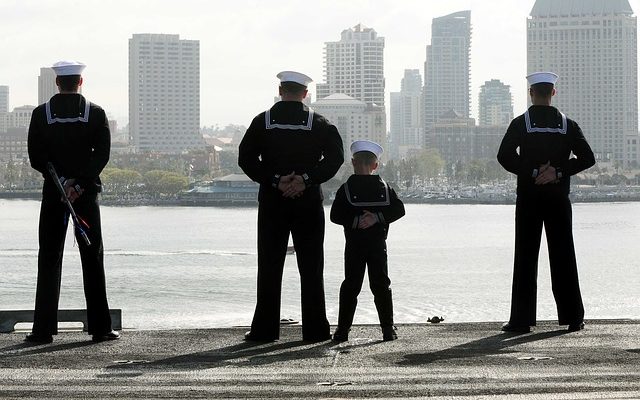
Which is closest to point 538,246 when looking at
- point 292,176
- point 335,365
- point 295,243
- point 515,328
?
point 515,328

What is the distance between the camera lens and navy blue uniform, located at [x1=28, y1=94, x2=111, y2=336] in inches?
416

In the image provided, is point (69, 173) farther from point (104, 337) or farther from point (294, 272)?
point (294, 272)

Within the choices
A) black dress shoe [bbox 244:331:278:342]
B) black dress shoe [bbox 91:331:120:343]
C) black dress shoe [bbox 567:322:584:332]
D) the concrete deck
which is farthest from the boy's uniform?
black dress shoe [bbox 91:331:120:343]

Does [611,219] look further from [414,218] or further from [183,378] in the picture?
[183,378]

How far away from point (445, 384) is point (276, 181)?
2853 millimetres

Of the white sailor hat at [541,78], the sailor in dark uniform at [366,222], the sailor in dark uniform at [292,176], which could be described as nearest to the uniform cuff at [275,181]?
the sailor in dark uniform at [292,176]

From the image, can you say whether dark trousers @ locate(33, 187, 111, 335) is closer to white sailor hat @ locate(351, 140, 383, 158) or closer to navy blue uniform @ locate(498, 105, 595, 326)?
white sailor hat @ locate(351, 140, 383, 158)

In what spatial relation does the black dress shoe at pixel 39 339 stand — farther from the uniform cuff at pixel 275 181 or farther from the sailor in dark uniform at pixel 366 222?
the sailor in dark uniform at pixel 366 222

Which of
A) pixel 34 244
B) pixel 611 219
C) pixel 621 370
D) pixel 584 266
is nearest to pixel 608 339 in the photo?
pixel 621 370

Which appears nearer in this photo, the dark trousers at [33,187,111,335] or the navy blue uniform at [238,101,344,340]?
the dark trousers at [33,187,111,335]

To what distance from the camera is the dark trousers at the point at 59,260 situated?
10.5 m

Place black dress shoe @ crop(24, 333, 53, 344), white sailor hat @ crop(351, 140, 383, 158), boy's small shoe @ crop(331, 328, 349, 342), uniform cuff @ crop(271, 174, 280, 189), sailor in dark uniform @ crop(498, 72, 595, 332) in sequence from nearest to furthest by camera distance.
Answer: black dress shoe @ crop(24, 333, 53, 344), boy's small shoe @ crop(331, 328, 349, 342), uniform cuff @ crop(271, 174, 280, 189), white sailor hat @ crop(351, 140, 383, 158), sailor in dark uniform @ crop(498, 72, 595, 332)

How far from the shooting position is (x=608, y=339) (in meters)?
10.2

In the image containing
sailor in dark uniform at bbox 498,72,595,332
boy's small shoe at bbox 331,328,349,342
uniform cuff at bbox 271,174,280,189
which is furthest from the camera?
sailor in dark uniform at bbox 498,72,595,332
